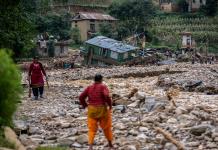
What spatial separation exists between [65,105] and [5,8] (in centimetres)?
631


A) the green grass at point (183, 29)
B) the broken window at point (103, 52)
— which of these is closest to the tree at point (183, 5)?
the green grass at point (183, 29)

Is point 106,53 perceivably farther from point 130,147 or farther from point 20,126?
point 130,147

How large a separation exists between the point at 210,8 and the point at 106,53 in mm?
32039

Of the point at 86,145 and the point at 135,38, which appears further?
the point at 135,38

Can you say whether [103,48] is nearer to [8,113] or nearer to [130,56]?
[130,56]

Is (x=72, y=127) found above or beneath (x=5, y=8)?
beneath

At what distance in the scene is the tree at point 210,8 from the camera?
76.9 m

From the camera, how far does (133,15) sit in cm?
6800

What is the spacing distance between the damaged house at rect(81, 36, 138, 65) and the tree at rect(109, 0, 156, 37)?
555 inches

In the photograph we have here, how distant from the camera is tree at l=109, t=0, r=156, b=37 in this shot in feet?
218

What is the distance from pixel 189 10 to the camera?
273 feet

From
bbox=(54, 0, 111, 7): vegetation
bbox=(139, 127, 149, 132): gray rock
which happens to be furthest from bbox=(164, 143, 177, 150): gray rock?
bbox=(54, 0, 111, 7): vegetation

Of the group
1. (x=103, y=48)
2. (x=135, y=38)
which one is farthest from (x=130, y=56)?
(x=135, y=38)

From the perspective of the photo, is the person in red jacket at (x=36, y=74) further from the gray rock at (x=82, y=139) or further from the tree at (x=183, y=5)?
the tree at (x=183, y=5)
